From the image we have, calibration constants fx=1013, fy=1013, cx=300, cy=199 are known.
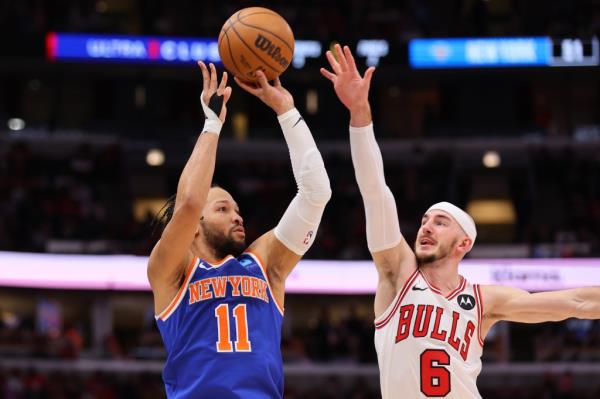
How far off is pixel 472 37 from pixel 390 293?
16.8m

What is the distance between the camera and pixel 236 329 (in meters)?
5.04

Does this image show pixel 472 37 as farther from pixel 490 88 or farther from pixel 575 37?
pixel 490 88

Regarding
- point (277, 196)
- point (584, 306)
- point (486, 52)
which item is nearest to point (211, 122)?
point (584, 306)

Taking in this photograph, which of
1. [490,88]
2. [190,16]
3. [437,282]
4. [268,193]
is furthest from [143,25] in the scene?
[437,282]

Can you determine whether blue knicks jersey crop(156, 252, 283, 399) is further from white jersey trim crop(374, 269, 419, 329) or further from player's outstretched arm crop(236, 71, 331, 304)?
white jersey trim crop(374, 269, 419, 329)

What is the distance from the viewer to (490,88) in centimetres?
2620

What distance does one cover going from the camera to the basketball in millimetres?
5480

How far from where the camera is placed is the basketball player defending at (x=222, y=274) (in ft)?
16.3

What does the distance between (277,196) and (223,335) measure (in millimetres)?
17305

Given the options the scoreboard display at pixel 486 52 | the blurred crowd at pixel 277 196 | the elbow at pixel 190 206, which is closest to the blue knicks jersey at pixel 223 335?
the elbow at pixel 190 206

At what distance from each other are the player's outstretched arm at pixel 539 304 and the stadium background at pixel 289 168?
12.4 meters

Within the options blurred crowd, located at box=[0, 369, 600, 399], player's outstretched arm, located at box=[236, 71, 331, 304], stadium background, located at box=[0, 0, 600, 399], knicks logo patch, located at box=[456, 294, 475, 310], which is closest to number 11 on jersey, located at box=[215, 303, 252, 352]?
player's outstretched arm, located at box=[236, 71, 331, 304]

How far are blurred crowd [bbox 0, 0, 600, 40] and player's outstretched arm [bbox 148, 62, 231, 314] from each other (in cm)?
1671

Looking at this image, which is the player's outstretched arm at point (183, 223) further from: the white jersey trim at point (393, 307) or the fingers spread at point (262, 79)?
the white jersey trim at point (393, 307)
